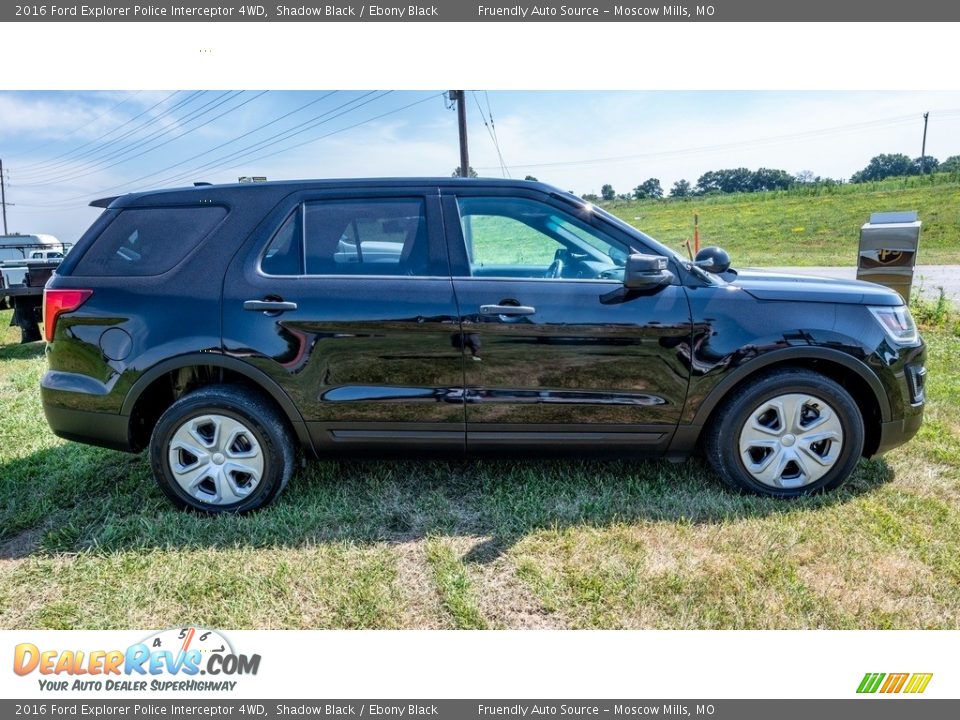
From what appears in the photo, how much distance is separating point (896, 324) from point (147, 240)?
163 inches

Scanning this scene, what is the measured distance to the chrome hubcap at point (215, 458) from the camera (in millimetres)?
3123

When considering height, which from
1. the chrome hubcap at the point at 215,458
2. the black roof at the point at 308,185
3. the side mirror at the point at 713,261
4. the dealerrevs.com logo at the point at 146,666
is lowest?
the dealerrevs.com logo at the point at 146,666

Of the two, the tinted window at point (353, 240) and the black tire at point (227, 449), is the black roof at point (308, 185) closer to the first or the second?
the tinted window at point (353, 240)

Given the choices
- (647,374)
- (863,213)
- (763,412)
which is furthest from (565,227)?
(863,213)

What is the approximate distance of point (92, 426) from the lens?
3.20 metres

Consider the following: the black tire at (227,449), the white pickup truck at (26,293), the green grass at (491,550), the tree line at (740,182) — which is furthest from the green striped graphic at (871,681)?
the tree line at (740,182)

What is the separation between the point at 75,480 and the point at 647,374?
11.5ft

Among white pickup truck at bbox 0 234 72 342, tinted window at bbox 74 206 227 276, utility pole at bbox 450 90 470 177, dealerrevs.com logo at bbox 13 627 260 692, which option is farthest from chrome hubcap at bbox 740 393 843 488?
utility pole at bbox 450 90 470 177

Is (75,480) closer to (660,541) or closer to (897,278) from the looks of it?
(660,541)

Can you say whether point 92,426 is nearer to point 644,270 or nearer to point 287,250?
point 287,250

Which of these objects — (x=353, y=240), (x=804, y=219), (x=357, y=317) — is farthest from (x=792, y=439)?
(x=804, y=219)

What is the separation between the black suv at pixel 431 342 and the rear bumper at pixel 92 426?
1cm

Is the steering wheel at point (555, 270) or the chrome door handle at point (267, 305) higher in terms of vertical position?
the steering wheel at point (555, 270)

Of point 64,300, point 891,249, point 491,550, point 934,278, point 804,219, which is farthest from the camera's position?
point 804,219
